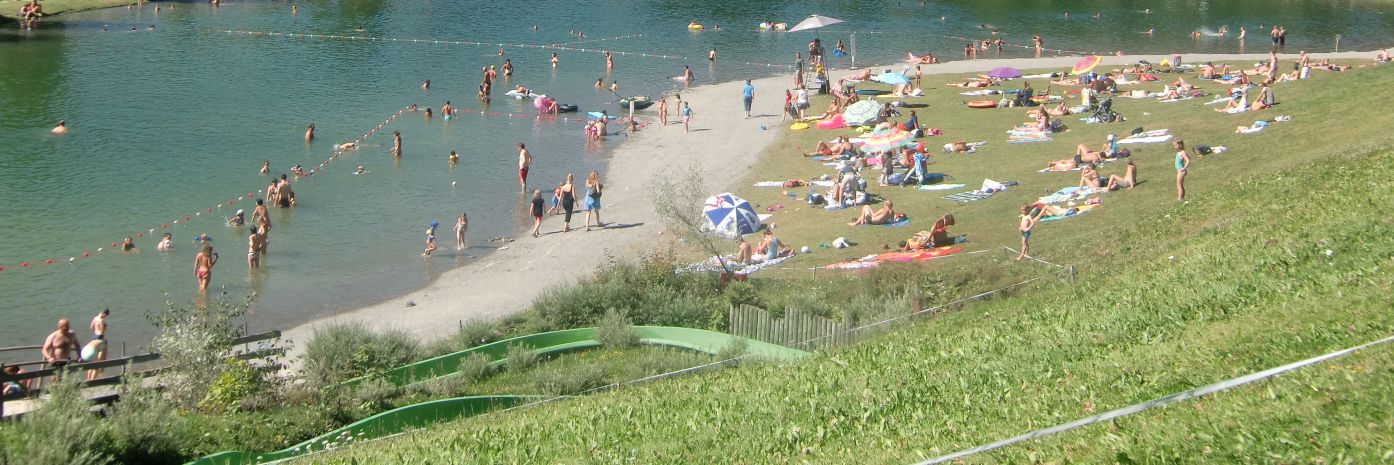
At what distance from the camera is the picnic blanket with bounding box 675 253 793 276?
849 inches

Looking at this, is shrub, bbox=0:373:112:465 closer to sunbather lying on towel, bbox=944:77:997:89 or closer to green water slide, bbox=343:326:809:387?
green water slide, bbox=343:326:809:387

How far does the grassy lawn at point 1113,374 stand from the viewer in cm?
906

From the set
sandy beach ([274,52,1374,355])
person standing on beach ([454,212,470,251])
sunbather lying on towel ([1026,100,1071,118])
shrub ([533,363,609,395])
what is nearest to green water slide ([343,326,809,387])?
shrub ([533,363,609,395])

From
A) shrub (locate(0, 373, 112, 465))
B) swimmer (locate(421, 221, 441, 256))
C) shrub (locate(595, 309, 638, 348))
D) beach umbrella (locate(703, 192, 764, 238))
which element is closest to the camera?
shrub (locate(0, 373, 112, 465))

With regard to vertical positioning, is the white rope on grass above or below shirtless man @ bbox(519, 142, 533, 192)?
below

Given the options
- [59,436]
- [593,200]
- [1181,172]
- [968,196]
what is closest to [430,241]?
[593,200]

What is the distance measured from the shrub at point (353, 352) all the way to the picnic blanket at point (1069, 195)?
42.5 ft

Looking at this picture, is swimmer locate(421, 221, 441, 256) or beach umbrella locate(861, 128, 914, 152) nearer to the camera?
swimmer locate(421, 221, 441, 256)

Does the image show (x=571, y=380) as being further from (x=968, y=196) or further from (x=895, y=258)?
(x=968, y=196)

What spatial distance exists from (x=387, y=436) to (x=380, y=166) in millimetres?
21313

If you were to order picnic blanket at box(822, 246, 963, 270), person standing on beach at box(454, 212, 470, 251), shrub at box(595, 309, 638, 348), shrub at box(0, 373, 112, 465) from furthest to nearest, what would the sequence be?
person standing on beach at box(454, 212, 470, 251) < picnic blanket at box(822, 246, 963, 270) < shrub at box(595, 309, 638, 348) < shrub at box(0, 373, 112, 465)

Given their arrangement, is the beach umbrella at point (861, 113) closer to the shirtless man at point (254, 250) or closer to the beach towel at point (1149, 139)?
the beach towel at point (1149, 139)

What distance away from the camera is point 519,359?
57.4 ft

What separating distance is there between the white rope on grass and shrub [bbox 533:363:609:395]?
Result: 22.4 feet
